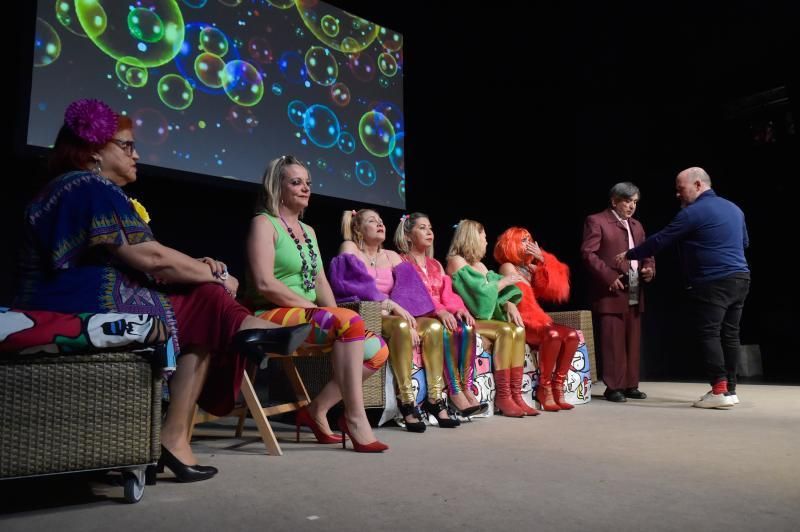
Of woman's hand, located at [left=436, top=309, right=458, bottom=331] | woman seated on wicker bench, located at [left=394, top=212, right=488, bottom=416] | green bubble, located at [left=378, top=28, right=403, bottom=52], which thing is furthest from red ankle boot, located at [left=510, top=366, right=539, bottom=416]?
green bubble, located at [left=378, top=28, right=403, bottom=52]

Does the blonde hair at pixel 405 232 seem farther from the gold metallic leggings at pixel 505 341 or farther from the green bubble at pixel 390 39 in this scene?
the green bubble at pixel 390 39

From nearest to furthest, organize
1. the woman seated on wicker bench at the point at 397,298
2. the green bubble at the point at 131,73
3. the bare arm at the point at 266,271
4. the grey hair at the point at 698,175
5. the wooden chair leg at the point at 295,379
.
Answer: the bare arm at the point at 266,271 → the wooden chair leg at the point at 295,379 → the woman seated on wicker bench at the point at 397,298 → the green bubble at the point at 131,73 → the grey hair at the point at 698,175

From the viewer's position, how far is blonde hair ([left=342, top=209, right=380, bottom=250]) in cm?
348

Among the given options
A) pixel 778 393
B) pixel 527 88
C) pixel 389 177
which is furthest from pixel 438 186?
pixel 778 393

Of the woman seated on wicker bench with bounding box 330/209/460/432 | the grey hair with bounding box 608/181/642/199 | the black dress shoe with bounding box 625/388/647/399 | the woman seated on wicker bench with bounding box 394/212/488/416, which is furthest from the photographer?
the grey hair with bounding box 608/181/642/199

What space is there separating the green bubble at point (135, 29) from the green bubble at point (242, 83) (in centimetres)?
36

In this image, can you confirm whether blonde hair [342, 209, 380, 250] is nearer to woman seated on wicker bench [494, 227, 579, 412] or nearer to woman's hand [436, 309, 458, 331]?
woman's hand [436, 309, 458, 331]

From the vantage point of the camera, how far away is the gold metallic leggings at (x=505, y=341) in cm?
362

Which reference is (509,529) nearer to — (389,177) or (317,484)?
(317,484)

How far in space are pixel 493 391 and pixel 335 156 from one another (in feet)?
7.20

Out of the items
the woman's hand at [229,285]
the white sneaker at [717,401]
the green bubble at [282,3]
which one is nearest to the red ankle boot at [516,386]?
the white sneaker at [717,401]

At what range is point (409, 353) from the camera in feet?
10.1

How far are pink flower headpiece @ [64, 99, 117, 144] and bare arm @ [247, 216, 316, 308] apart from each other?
802 mm

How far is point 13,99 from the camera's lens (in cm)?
346
